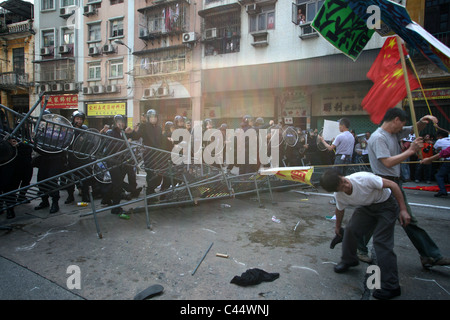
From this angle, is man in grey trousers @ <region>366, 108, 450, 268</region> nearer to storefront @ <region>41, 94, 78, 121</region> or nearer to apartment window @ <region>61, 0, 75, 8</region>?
storefront @ <region>41, 94, 78, 121</region>

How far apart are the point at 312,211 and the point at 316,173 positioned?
2367mm

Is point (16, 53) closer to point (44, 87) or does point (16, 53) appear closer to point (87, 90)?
point (44, 87)

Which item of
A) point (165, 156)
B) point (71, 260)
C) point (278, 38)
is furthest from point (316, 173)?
point (278, 38)

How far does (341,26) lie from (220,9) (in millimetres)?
16106

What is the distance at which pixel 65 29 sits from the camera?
24562 millimetres

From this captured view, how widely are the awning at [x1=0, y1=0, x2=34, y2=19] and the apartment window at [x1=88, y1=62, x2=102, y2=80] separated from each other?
9.69 meters

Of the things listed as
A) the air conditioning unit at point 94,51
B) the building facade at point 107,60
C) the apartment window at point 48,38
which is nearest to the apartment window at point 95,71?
the building facade at point 107,60

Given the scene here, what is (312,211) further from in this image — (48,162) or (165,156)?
(48,162)

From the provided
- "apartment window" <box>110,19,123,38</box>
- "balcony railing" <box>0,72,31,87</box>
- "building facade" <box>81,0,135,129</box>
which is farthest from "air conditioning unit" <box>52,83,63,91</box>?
"apartment window" <box>110,19,123,38</box>

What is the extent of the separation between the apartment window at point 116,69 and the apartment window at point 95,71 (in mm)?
1212

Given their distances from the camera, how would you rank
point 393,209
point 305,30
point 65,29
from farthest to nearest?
point 65,29, point 305,30, point 393,209

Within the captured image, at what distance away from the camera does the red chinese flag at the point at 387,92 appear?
3.67 metres

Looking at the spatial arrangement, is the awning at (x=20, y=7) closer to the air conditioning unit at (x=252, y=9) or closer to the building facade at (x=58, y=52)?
the building facade at (x=58, y=52)

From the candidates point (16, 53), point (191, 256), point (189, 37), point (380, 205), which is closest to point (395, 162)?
point (380, 205)
